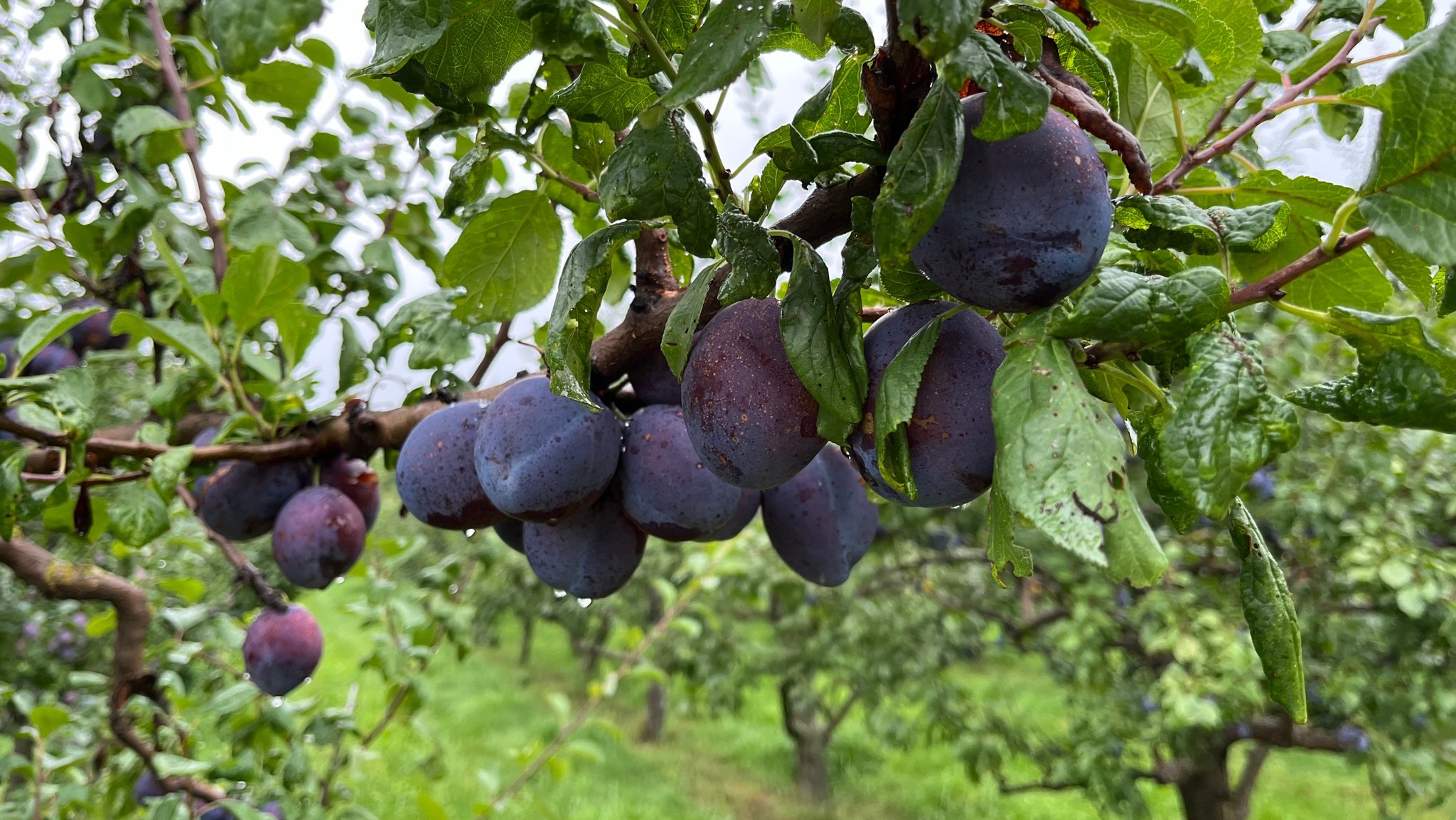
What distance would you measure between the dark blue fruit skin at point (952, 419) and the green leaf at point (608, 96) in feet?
0.84

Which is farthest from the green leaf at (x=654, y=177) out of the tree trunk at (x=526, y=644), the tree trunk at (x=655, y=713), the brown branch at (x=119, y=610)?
the tree trunk at (x=526, y=644)

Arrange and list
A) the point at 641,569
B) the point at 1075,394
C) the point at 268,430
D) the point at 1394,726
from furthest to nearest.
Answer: the point at 641,569
the point at 1394,726
the point at 268,430
the point at 1075,394

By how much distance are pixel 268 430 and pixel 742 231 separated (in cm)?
84

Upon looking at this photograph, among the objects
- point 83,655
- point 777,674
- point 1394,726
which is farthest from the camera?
point 777,674

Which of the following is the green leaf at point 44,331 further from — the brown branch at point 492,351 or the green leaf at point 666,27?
the green leaf at point 666,27

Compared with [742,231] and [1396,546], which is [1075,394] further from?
[1396,546]

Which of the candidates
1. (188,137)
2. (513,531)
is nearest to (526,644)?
(188,137)

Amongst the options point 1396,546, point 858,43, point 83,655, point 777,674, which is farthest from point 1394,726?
point 83,655

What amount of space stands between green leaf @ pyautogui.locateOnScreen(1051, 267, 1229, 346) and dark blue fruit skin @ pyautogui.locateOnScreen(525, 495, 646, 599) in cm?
53

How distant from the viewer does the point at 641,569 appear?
6.38 metres

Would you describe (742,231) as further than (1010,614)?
No

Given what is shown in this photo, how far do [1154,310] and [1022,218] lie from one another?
0.08 metres

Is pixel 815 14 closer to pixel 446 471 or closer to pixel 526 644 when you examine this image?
pixel 446 471

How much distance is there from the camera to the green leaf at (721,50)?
42cm
